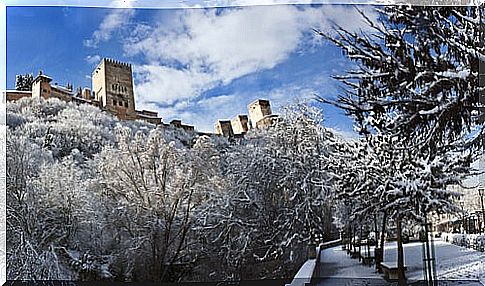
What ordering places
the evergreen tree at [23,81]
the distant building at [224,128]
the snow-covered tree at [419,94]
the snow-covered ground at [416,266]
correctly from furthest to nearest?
the distant building at [224,128] → the evergreen tree at [23,81] → the snow-covered ground at [416,266] → the snow-covered tree at [419,94]

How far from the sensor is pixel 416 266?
3.86m

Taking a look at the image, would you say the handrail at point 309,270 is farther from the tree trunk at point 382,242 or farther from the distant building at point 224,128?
the distant building at point 224,128

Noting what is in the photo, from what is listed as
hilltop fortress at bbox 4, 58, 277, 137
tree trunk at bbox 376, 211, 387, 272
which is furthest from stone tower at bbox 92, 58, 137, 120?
tree trunk at bbox 376, 211, 387, 272

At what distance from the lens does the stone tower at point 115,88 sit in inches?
157

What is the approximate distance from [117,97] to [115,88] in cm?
7

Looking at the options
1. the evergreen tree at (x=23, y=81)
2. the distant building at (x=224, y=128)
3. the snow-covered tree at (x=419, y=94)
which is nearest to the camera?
the snow-covered tree at (x=419, y=94)

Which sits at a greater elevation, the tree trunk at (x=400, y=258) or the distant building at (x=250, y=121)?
the distant building at (x=250, y=121)

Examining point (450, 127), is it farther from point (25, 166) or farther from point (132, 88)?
point (25, 166)

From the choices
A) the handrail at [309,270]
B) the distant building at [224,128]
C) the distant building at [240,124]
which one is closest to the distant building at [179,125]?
the distant building at [224,128]

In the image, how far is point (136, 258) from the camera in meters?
4.12

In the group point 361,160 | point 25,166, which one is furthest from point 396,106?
point 25,166

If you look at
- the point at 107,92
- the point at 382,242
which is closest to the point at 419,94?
the point at 382,242

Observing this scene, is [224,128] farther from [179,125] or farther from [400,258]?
[400,258]

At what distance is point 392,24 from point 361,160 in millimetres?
901
